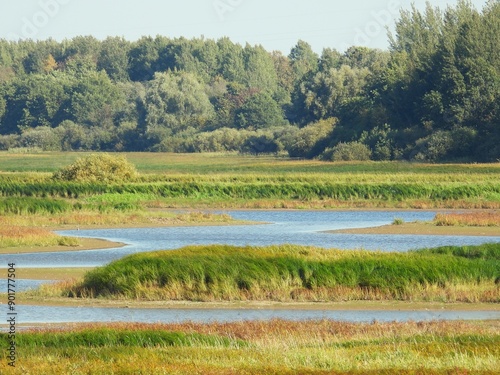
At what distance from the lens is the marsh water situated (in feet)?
76.1

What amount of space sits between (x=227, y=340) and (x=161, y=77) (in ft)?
422

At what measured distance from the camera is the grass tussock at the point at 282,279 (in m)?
25.5

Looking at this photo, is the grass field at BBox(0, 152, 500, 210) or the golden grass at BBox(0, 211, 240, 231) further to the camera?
the grass field at BBox(0, 152, 500, 210)

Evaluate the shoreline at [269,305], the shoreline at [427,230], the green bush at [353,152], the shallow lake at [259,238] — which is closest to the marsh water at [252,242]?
the shallow lake at [259,238]

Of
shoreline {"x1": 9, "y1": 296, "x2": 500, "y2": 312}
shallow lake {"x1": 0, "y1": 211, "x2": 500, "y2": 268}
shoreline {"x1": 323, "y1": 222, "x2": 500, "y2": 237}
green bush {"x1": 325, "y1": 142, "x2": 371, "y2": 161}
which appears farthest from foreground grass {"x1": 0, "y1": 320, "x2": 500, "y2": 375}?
green bush {"x1": 325, "y1": 142, "x2": 371, "y2": 161}

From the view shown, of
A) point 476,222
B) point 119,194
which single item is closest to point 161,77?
point 119,194

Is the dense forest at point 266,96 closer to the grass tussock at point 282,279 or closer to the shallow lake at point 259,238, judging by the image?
the shallow lake at point 259,238

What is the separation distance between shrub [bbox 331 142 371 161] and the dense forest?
0.10 m

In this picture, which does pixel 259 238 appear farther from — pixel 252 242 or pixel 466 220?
pixel 466 220

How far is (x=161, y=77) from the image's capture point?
145250 mm

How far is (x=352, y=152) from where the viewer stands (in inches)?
3735

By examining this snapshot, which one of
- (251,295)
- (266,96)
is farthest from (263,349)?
(266,96)

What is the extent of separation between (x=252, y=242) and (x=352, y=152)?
56341 millimetres

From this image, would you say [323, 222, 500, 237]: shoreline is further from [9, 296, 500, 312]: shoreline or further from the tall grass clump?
[9, 296, 500, 312]: shoreline
